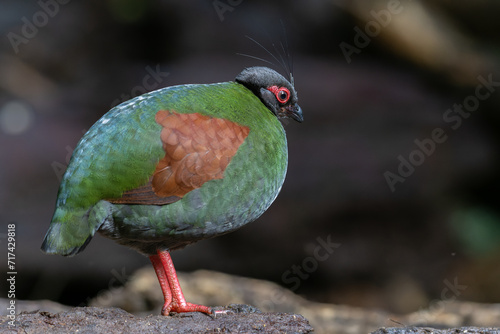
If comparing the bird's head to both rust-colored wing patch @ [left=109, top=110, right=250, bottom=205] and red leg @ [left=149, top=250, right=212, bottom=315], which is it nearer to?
rust-colored wing patch @ [left=109, top=110, right=250, bottom=205]

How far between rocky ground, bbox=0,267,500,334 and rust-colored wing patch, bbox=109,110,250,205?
2.35 ft

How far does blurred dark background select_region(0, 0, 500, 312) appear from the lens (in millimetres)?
7492

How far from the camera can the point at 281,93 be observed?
178 inches

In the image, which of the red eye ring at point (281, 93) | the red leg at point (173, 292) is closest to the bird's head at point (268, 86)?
the red eye ring at point (281, 93)

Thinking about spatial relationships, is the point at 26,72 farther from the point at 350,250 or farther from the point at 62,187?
the point at 62,187

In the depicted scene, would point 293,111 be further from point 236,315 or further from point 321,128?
point 321,128

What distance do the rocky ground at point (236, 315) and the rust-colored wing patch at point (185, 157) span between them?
0.72 meters

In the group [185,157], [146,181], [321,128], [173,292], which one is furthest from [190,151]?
[321,128]

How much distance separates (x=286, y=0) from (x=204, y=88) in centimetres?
487

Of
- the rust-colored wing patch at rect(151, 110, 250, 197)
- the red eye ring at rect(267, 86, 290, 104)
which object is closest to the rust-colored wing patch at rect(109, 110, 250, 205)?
the rust-colored wing patch at rect(151, 110, 250, 197)

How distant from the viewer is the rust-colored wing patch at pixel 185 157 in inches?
149

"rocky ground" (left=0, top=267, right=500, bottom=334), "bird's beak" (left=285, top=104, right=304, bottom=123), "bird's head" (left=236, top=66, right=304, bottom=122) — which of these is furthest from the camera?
"bird's beak" (left=285, top=104, right=304, bottom=123)

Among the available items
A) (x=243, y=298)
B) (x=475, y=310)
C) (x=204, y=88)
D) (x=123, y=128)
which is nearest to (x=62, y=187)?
(x=123, y=128)

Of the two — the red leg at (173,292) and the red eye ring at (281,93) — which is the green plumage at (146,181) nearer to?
the red leg at (173,292)
